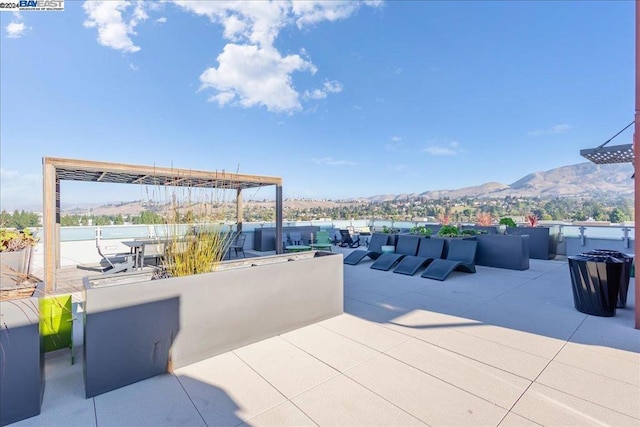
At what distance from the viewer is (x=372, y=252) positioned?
26.0 feet

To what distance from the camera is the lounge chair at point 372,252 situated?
764cm

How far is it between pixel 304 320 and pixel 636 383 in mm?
2842

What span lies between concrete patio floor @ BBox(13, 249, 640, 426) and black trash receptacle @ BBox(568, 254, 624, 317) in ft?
0.61

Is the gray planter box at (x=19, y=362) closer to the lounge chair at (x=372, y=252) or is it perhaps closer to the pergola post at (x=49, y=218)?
the pergola post at (x=49, y=218)

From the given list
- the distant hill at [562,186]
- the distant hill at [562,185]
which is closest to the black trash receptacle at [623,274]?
the distant hill at [562,186]

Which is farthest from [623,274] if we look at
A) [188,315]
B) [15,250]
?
[15,250]

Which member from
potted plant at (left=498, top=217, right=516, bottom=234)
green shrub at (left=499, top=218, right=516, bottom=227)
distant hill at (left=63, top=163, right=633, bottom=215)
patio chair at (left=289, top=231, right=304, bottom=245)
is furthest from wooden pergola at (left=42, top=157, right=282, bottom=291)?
green shrub at (left=499, top=218, right=516, bottom=227)

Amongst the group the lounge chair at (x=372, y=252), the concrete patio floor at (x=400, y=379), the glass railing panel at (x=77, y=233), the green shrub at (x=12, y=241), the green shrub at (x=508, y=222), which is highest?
the green shrub at (x=12, y=241)

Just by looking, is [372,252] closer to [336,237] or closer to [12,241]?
[336,237]

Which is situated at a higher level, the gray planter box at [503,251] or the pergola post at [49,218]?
the pergola post at [49,218]

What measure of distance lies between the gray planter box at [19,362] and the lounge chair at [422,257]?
5816 mm

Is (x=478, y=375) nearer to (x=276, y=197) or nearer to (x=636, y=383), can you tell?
(x=636, y=383)

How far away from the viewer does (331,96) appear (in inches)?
707

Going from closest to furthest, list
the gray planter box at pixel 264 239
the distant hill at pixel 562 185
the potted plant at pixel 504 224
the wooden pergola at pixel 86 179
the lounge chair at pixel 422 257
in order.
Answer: the wooden pergola at pixel 86 179 < the lounge chair at pixel 422 257 < the potted plant at pixel 504 224 < the gray planter box at pixel 264 239 < the distant hill at pixel 562 185
